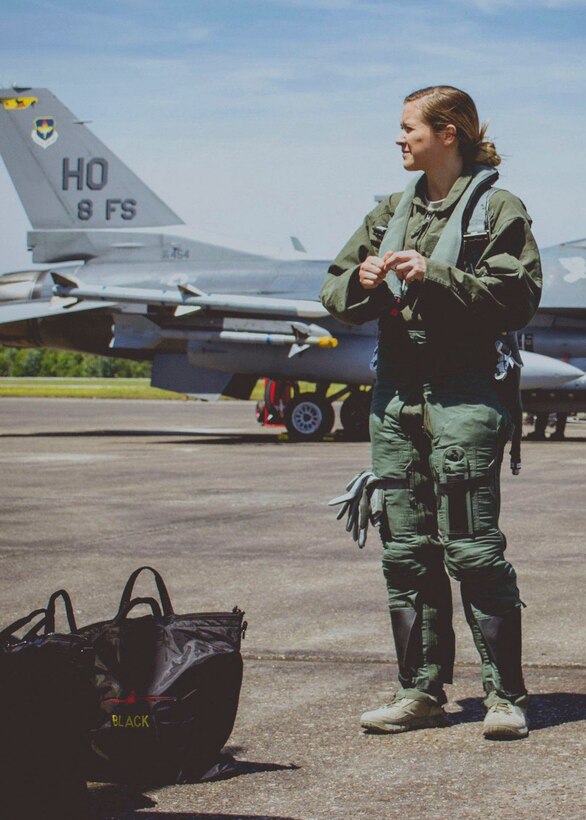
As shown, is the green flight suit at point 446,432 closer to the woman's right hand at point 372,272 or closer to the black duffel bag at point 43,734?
the woman's right hand at point 372,272

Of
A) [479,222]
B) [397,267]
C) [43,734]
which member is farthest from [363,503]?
[43,734]

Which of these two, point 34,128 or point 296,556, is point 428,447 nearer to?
→ point 296,556

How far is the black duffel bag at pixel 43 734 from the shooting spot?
115 inches

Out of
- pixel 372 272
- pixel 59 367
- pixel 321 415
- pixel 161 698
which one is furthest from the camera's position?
pixel 59 367

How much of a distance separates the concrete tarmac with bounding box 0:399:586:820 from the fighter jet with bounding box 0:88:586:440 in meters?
7.33

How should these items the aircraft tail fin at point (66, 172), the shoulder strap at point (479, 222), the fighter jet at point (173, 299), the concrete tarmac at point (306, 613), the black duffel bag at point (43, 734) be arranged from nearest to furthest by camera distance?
1. the black duffel bag at point (43, 734)
2. the concrete tarmac at point (306, 613)
3. the shoulder strap at point (479, 222)
4. the fighter jet at point (173, 299)
5. the aircraft tail fin at point (66, 172)

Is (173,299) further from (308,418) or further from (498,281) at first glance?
(498,281)

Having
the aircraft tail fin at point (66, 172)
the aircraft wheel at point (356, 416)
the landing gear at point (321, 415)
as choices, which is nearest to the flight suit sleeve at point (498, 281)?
the landing gear at point (321, 415)

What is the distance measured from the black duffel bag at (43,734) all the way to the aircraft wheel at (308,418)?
20387mm

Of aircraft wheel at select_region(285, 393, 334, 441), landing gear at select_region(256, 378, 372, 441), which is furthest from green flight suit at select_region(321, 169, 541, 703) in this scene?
aircraft wheel at select_region(285, 393, 334, 441)

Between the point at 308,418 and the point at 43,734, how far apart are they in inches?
811

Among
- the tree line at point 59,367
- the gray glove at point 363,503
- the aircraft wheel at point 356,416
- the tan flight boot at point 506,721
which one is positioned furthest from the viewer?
the tree line at point 59,367

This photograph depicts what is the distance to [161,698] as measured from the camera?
358 cm

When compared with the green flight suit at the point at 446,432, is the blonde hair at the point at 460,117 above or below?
above
